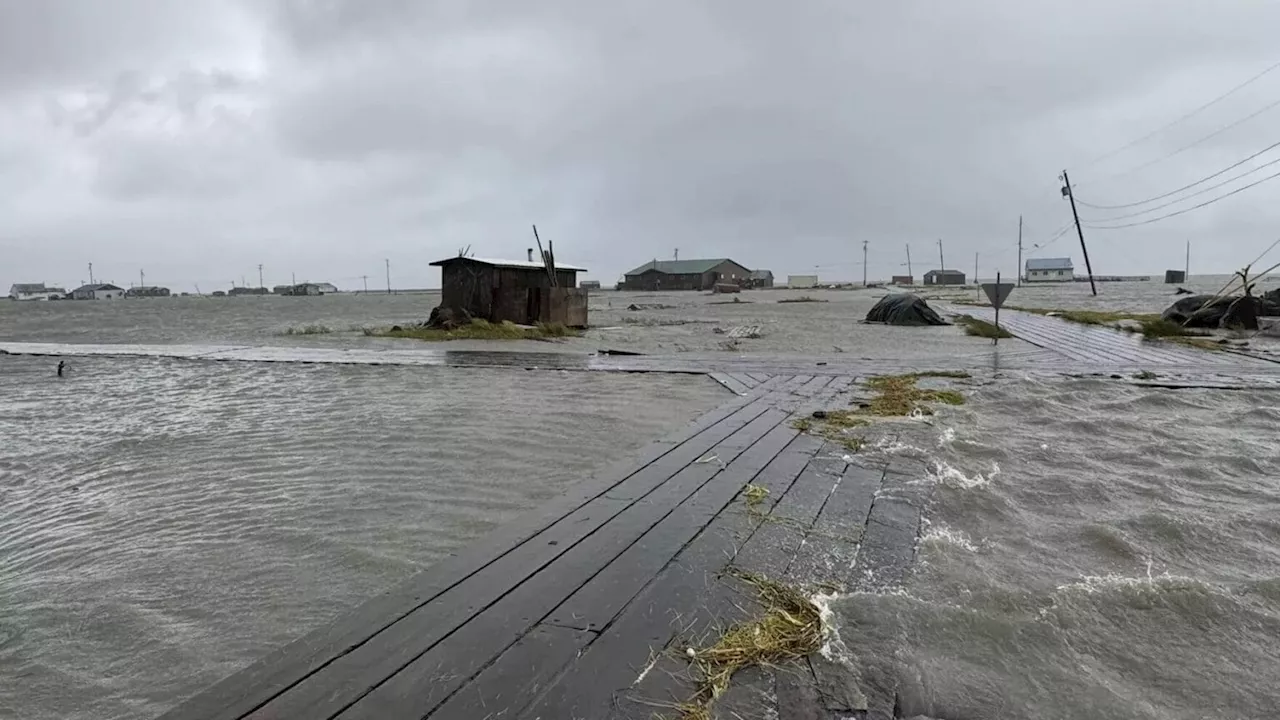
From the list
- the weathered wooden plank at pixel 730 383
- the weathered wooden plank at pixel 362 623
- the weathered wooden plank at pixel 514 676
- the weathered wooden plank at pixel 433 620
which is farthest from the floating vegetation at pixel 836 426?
the weathered wooden plank at pixel 514 676

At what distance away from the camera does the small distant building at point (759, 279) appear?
123 m

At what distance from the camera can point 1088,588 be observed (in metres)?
3.65

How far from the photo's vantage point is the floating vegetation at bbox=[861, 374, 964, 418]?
27.0 ft

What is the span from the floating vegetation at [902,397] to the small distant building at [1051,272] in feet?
412

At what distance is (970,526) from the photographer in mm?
4535

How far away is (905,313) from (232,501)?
23.9m

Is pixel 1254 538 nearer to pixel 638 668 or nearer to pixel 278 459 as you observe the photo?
pixel 638 668

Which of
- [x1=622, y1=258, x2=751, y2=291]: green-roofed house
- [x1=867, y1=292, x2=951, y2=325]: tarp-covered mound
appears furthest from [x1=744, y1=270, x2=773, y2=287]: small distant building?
[x1=867, y1=292, x2=951, y2=325]: tarp-covered mound

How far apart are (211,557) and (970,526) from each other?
4.71m

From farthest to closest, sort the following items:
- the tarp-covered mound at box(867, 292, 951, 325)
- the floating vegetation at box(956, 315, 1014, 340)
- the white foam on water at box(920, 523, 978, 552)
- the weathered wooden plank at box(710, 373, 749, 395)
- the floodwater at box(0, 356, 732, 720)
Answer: the tarp-covered mound at box(867, 292, 951, 325) < the floating vegetation at box(956, 315, 1014, 340) < the weathered wooden plank at box(710, 373, 749, 395) < the white foam on water at box(920, 523, 978, 552) < the floodwater at box(0, 356, 732, 720)

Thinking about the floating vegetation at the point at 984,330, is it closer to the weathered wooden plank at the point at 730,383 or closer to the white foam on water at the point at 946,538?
the weathered wooden plank at the point at 730,383

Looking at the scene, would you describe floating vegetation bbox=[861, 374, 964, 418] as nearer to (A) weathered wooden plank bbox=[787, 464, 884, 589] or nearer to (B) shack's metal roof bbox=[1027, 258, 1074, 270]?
(A) weathered wooden plank bbox=[787, 464, 884, 589]

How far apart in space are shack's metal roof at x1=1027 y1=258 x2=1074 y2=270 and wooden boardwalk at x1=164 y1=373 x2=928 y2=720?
443 feet

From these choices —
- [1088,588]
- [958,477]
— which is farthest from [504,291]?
[1088,588]
